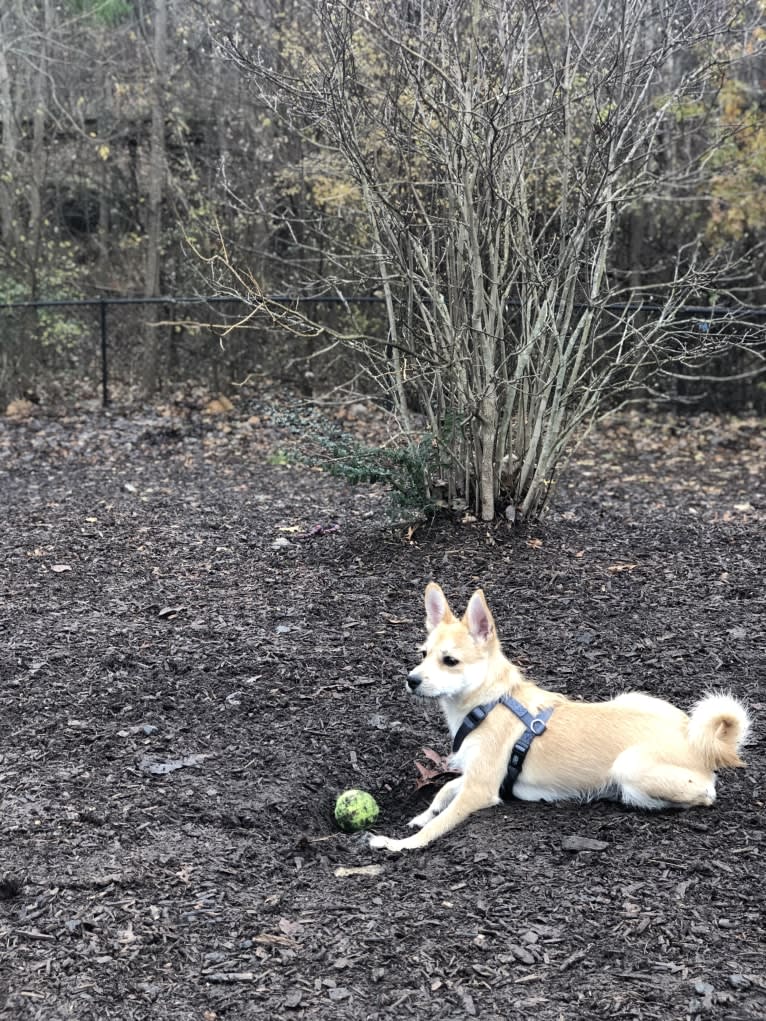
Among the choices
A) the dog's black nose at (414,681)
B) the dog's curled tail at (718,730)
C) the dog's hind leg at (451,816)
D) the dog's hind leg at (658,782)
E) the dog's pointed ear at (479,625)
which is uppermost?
the dog's pointed ear at (479,625)

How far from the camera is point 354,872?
3.53 m

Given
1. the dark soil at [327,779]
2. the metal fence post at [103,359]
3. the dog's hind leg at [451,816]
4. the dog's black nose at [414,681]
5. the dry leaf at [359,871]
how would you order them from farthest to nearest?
the metal fence post at [103,359], the dog's black nose at [414,681], the dog's hind leg at [451,816], the dry leaf at [359,871], the dark soil at [327,779]

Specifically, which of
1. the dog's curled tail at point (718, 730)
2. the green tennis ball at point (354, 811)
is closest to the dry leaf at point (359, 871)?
the green tennis ball at point (354, 811)

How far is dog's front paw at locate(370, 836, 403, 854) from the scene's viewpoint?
3.67 m

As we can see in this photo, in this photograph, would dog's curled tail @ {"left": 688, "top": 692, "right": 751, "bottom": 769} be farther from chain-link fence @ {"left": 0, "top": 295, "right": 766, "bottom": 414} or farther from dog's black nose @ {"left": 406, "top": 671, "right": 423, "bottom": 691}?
chain-link fence @ {"left": 0, "top": 295, "right": 766, "bottom": 414}

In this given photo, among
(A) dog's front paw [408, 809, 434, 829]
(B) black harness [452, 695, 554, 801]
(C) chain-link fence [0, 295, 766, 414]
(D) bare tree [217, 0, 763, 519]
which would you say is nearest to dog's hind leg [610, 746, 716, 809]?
(B) black harness [452, 695, 554, 801]

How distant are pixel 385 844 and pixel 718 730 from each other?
126 centimetres

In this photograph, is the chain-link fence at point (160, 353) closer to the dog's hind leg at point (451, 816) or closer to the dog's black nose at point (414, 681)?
the dog's black nose at point (414, 681)

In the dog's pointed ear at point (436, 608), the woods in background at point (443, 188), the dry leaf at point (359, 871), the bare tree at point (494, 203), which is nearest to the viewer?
the dry leaf at point (359, 871)

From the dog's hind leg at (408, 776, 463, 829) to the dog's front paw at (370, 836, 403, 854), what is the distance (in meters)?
0.21

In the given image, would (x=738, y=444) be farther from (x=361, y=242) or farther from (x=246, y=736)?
(x=246, y=736)

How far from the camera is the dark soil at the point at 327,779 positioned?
2.91 m

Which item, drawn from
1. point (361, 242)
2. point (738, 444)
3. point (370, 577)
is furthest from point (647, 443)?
point (370, 577)

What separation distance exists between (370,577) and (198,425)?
6626mm
